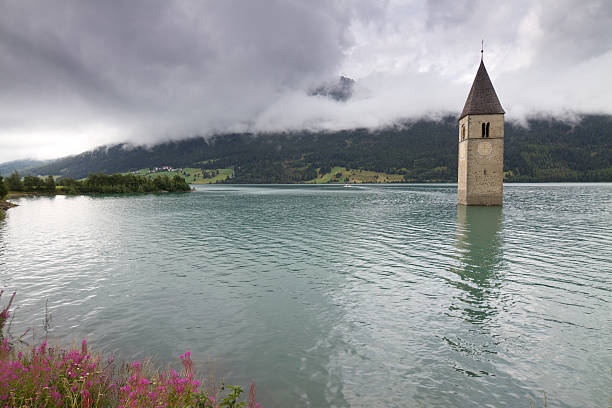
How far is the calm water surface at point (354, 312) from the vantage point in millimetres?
8570

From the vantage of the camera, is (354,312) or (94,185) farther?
(94,185)

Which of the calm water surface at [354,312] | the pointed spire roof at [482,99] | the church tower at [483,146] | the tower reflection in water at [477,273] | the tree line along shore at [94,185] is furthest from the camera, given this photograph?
the tree line along shore at [94,185]

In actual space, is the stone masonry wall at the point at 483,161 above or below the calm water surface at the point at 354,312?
above

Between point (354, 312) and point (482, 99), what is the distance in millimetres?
60697

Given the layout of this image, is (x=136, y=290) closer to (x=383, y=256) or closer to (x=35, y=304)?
(x=35, y=304)

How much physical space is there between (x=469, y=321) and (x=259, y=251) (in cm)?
1667

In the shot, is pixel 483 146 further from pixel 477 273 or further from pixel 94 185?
pixel 94 185

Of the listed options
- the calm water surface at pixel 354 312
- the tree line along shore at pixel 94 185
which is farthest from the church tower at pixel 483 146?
the tree line along shore at pixel 94 185

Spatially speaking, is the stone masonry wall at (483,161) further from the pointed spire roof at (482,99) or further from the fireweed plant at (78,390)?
the fireweed plant at (78,390)

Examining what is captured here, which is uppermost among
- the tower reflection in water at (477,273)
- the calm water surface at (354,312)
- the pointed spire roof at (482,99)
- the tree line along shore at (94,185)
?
the pointed spire roof at (482,99)

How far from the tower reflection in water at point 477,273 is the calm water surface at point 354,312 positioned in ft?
0.34

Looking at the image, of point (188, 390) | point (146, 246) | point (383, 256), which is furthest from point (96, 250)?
point (188, 390)

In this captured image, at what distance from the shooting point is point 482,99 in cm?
5969

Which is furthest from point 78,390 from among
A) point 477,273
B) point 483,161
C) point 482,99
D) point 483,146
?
point 482,99
